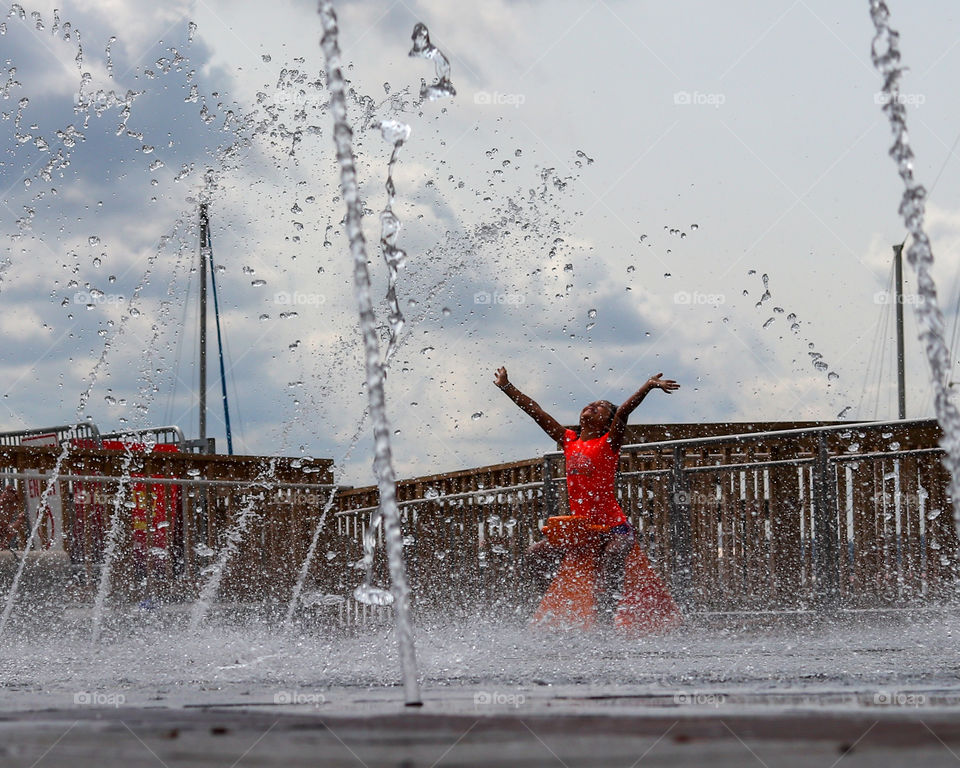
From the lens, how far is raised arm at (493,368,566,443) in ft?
29.0

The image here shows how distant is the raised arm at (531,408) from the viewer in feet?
29.0

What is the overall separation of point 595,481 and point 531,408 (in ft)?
2.99

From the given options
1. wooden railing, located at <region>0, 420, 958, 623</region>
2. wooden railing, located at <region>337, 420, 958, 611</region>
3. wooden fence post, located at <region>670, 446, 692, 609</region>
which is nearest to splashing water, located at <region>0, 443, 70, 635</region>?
wooden railing, located at <region>0, 420, 958, 623</region>

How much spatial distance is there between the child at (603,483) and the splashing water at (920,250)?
302 centimetres

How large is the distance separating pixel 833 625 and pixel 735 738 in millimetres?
7366

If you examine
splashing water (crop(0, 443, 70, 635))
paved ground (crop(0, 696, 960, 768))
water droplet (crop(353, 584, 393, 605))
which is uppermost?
splashing water (crop(0, 443, 70, 635))

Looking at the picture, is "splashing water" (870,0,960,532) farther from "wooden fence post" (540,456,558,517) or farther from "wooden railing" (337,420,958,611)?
"wooden fence post" (540,456,558,517)

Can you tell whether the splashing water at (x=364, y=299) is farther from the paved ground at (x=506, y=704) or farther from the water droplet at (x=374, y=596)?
the water droplet at (x=374, y=596)

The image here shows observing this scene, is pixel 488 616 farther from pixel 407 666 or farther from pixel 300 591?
pixel 407 666

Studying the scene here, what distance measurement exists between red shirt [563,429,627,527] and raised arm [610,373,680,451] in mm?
56

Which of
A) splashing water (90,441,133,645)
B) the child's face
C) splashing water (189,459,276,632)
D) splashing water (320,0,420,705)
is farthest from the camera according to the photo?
splashing water (189,459,276,632)

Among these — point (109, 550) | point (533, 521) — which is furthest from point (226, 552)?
point (533, 521)

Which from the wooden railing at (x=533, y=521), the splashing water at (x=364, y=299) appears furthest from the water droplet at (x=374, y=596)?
the splashing water at (x=364, y=299)

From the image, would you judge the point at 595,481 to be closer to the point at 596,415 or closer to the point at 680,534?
the point at 596,415
